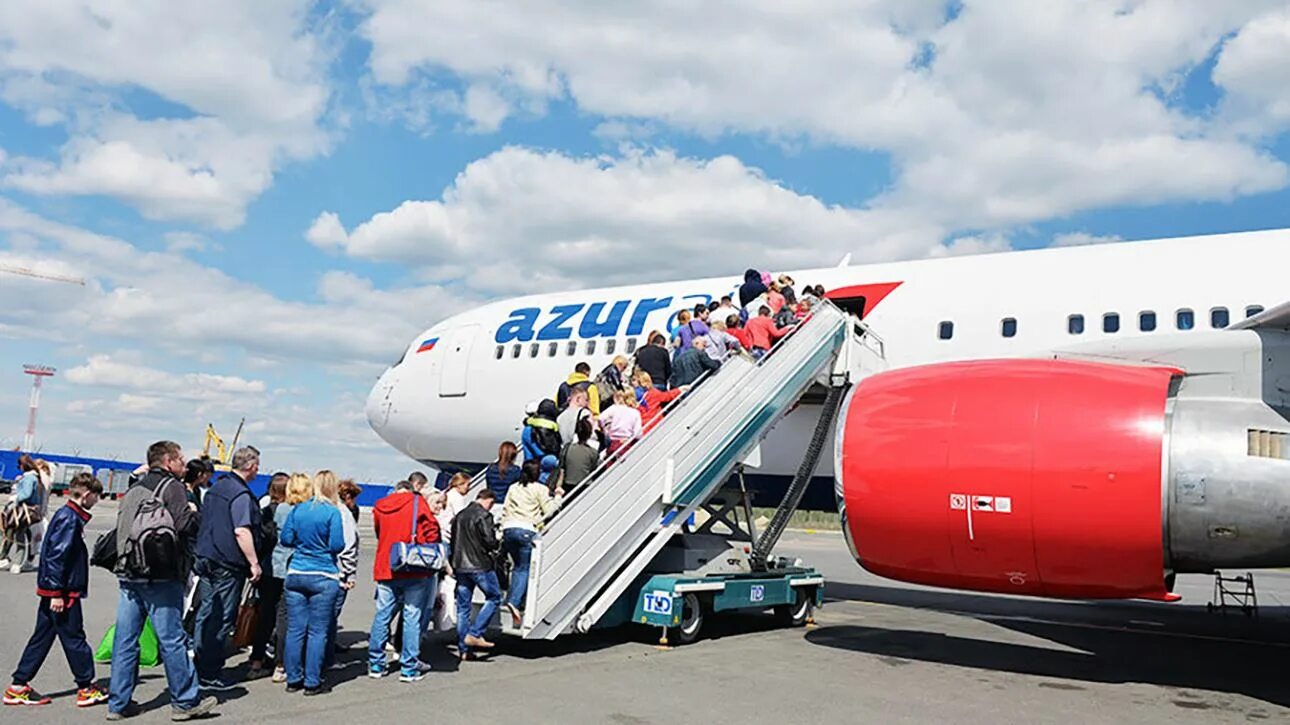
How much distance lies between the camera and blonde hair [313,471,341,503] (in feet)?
23.4

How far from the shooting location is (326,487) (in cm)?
717

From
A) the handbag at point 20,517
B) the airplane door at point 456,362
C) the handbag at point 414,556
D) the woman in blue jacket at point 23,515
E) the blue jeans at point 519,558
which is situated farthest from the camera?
the airplane door at point 456,362

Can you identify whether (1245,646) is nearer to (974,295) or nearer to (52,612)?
(974,295)

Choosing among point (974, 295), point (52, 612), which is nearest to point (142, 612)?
point (52, 612)

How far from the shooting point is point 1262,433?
7219mm

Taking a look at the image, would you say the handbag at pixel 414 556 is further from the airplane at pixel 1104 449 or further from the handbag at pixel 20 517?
the handbag at pixel 20 517

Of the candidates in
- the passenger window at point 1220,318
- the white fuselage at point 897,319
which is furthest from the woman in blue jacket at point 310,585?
the passenger window at point 1220,318

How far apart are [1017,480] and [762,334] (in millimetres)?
4221

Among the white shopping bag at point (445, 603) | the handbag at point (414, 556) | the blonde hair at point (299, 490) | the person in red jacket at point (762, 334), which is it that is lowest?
the white shopping bag at point (445, 603)

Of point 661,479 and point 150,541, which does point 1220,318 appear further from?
point 150,541

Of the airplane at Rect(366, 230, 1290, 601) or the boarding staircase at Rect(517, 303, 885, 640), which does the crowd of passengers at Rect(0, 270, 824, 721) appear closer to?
the boarding staircase at Rect(517, 303, 885, 640)

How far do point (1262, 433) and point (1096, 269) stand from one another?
4.51m

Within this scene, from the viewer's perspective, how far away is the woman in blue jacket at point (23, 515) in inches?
524

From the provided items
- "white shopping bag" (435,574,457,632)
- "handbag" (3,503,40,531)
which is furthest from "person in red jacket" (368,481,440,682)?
"handbag" (3,503,40,531)
